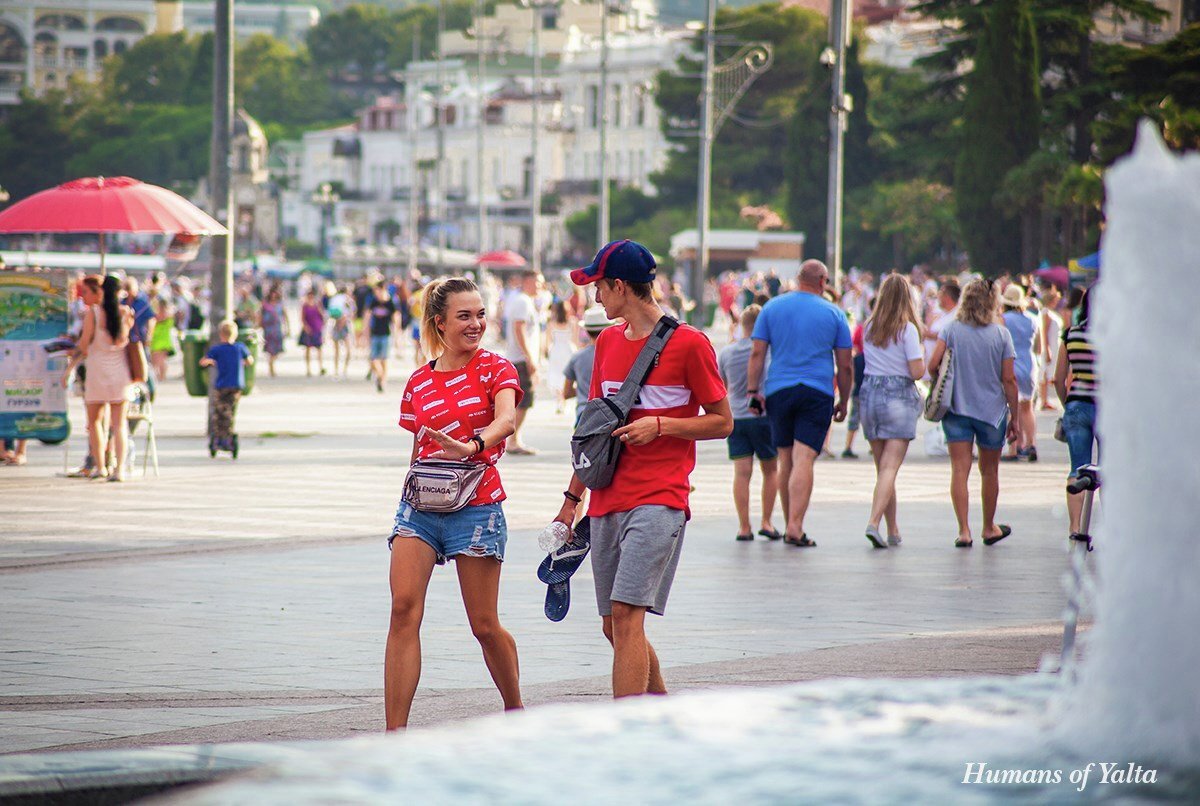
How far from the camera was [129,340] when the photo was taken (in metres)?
17.0

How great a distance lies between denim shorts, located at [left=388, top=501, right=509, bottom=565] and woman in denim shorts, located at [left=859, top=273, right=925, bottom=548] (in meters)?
6.52

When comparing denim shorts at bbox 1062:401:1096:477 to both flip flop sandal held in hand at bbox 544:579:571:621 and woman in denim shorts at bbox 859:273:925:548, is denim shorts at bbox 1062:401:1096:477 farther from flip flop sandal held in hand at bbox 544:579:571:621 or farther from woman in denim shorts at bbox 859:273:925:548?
flip flop sandal held in hand at bbox 544:579:571:621

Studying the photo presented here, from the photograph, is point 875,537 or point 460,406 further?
point 875,537

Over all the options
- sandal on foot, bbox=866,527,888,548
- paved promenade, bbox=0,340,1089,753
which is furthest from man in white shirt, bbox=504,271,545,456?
sandal on foot, bbox=866,527,888,548

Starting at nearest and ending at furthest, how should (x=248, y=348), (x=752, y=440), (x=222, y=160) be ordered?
(x=752, y=440) → (x=222, y=160) → (x=248, y=348)

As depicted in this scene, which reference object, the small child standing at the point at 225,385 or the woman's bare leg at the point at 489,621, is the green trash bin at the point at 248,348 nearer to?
the small child standing at the point at 225,385

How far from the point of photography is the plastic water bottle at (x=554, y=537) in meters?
6.72

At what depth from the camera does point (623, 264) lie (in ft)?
22.0

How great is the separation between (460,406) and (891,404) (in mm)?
6626

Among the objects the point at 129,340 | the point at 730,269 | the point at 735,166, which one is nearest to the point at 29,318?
the point at 129,340

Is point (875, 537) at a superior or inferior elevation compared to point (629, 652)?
inferior

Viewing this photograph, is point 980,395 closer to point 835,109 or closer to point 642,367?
point 642,367

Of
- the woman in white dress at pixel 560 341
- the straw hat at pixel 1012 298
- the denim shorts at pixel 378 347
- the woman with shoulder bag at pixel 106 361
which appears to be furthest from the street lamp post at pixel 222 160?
the denim shorts at pixel 378 347

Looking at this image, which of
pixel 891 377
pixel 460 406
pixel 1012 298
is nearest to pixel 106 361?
pixel 891 377
